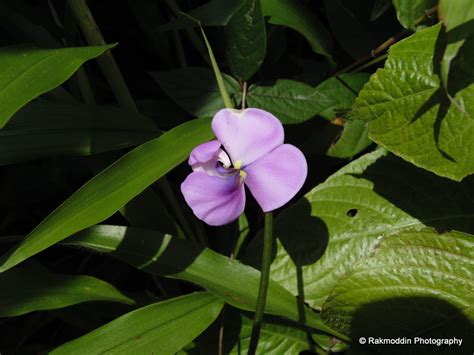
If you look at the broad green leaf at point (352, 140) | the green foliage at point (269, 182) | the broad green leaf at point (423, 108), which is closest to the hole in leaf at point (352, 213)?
the green foliage at point (269, 182)

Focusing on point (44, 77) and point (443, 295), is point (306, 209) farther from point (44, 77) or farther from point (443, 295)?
point (44, 77)

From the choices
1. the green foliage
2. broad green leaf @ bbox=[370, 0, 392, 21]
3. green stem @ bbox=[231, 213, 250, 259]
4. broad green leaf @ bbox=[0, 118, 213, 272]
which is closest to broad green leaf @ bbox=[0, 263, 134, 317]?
the green foliage

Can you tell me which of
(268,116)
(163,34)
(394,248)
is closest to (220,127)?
(268,116)

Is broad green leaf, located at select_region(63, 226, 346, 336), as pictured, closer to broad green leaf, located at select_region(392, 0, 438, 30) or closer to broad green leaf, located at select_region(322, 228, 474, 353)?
broad green leaf, located at select_region(322, 228, 474, 353)

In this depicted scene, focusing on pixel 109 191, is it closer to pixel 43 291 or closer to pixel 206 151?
pixel 206 151

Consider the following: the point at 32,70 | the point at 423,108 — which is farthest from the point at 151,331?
the point at 423,108
